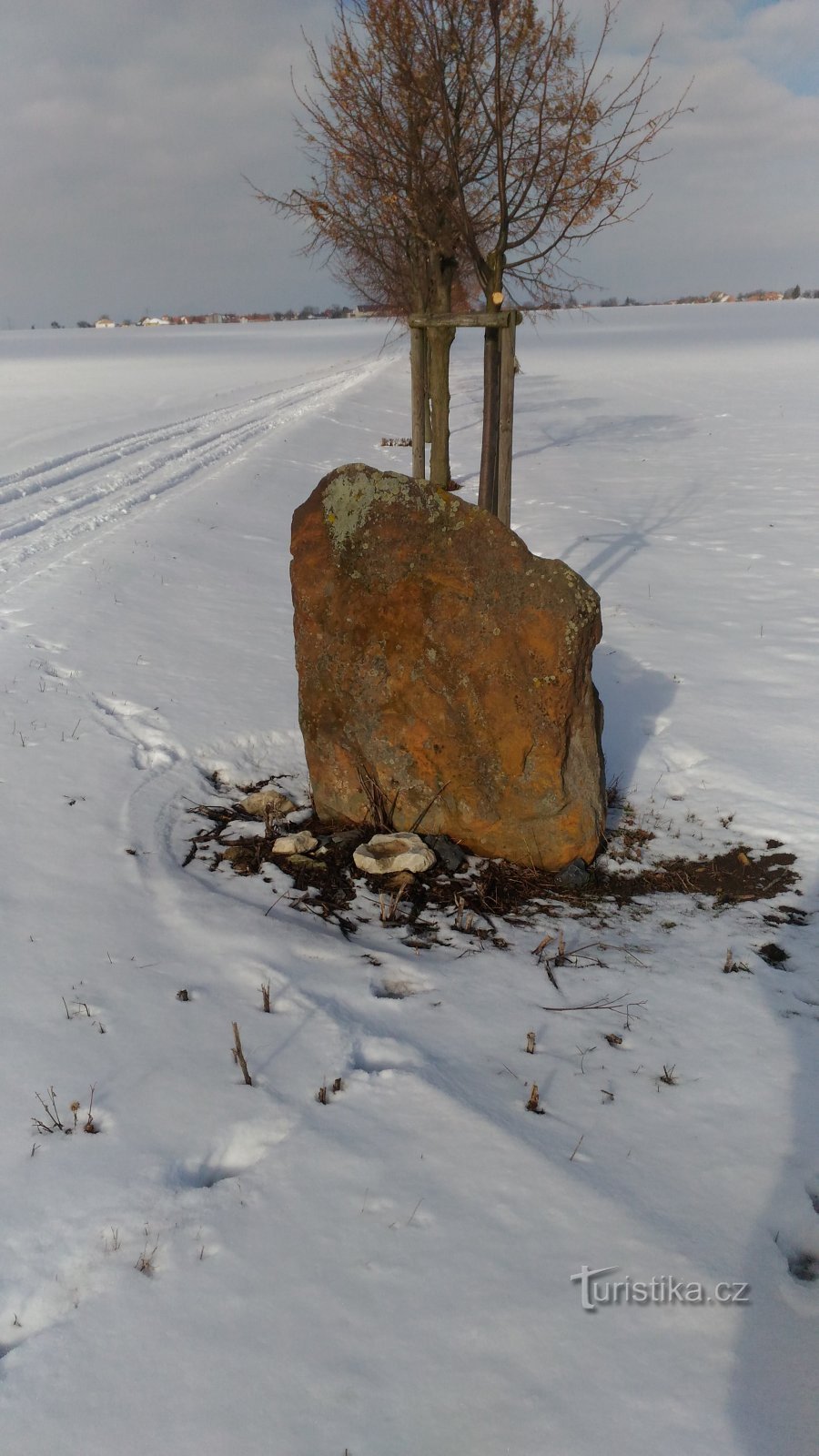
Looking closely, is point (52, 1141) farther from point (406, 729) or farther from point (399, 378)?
point (399, 378)

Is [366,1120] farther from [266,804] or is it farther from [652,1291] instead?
[266,804]

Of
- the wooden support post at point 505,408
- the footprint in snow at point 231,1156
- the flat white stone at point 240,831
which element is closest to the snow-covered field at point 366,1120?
the footprint in snow at point 231,1156

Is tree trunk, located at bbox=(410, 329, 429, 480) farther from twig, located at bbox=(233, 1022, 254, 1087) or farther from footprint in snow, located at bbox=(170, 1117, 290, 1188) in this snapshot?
footprint in snow, located at bbox=(170, 1117, 290, 1188)

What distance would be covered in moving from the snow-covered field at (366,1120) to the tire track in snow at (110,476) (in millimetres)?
3323

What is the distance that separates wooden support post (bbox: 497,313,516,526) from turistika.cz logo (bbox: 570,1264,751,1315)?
210 inches

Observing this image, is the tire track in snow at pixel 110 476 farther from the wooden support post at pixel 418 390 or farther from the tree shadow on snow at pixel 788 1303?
the tree shadow on snow at pixel 788 1303

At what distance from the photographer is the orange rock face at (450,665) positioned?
4.31 metres

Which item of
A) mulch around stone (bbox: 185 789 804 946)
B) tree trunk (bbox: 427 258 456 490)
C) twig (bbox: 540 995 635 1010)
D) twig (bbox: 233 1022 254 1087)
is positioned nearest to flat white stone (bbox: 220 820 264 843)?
mulch around stone (bbox: 185 789 804 946)

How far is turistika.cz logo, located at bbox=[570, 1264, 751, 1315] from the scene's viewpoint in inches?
88.5

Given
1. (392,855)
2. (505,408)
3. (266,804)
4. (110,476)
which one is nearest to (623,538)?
(505,408)

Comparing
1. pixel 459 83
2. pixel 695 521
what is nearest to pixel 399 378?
pixel 695 521

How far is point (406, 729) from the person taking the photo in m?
Result: 4.54

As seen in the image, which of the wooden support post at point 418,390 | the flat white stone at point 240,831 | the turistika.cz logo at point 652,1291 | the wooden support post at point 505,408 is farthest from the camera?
the wooden support post at point 418,390

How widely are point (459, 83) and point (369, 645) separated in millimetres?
5333
